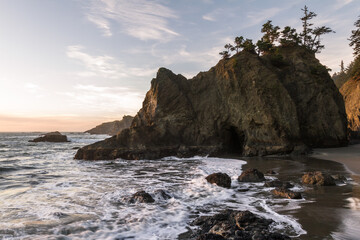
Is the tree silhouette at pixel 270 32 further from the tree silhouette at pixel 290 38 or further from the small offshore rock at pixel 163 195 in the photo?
the small offshore rock at pixel 163 195

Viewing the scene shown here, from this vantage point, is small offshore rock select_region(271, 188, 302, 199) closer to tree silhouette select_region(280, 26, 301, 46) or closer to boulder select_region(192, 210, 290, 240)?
boulder select_region(192, 210, 290, 240)

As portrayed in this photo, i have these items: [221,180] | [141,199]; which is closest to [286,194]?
[221,180]

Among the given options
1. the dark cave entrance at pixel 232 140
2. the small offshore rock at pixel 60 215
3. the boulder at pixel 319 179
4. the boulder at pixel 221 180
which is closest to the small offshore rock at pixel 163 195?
the boulder at pixel 221 180

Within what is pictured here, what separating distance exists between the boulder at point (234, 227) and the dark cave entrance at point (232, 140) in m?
21.4

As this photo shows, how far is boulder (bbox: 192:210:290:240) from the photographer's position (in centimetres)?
484

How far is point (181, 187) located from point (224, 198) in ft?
9.01

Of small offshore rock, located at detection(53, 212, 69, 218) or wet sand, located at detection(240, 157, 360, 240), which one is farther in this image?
small offshore rock, located at detection(53, 212, 69, 218)

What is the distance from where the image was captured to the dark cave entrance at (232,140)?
27766mm

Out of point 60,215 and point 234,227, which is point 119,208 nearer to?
point 60,215

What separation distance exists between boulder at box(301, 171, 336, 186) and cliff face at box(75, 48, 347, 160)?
1349cm

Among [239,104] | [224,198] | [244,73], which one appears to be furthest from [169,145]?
[224,198]

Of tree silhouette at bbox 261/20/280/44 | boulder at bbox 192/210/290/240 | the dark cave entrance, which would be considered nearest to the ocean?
boulder at bbox 192/210/290/240

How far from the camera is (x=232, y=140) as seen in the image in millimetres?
30172

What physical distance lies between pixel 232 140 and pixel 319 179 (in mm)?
19911
